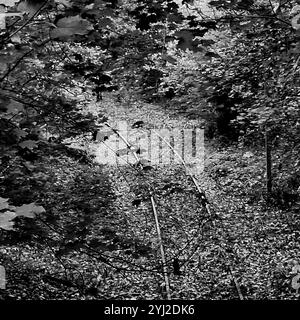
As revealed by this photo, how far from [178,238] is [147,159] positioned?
3.02 metres

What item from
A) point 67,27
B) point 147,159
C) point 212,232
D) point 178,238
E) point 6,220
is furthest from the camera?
point 147,159

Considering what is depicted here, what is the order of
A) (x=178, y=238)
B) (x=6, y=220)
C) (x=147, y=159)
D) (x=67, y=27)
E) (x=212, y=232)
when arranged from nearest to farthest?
1. (x=6, y=220)
2. (x=67, y=27)
3. (x=178, y=238)
4. (x=212, y=232)
5. (x=147, y=159)

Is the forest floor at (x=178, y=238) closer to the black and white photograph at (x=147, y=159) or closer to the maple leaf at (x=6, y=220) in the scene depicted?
the black and white photograph at (x=147, y=159)

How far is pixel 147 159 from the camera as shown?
12.7 m

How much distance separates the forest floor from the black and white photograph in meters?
0.05

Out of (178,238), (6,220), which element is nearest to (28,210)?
(6,220)

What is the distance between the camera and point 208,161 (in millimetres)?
17172

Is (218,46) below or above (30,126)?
above

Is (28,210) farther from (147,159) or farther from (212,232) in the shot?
(147,159)

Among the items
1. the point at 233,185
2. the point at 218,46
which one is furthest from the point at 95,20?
the point at 218,46

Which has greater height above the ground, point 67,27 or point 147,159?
point 147,159
